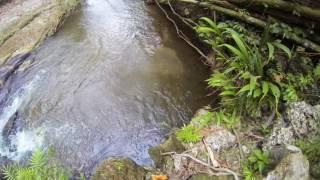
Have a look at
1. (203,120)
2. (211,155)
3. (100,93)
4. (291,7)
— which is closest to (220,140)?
(211,155)

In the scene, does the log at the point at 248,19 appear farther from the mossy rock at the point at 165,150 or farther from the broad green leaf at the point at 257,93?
the mossy rock at the point at 165,150

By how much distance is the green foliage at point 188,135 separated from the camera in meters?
4.12

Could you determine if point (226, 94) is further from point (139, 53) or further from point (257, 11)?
point (139, 53)

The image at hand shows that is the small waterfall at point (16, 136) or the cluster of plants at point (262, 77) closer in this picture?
the cluster of plants at point (262, 77)

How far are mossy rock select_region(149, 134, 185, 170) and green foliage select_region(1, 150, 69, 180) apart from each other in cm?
109

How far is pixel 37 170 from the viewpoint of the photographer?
3906 mm

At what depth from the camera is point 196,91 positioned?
521cm

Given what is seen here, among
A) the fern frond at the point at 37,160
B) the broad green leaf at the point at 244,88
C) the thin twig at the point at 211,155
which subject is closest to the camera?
the thin twig at the point at 211,155

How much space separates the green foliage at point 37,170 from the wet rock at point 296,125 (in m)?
2.50

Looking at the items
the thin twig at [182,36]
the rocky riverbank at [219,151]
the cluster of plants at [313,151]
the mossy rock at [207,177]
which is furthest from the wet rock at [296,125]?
the thin twig at [182,36]

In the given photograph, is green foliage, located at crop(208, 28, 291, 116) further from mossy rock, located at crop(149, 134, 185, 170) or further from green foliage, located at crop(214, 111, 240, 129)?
mossy rock, located at crop(149, 134, 185, 170)

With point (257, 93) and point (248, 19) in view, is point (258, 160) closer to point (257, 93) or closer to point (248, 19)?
point (257, 93)

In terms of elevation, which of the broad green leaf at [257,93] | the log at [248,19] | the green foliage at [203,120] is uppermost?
the log at [248,19]

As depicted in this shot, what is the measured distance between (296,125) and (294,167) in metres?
0.80
